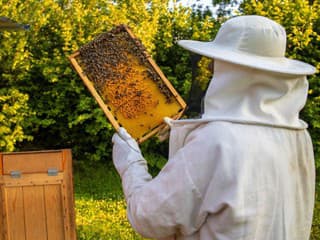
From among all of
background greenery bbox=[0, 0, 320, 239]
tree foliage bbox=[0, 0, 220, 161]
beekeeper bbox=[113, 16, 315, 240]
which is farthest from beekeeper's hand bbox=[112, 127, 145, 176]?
tree foliage bbox=[0, 0, 220, 161]

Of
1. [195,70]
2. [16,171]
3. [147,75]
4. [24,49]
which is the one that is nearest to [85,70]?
[147,75]

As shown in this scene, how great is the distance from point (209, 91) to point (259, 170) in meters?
0.24

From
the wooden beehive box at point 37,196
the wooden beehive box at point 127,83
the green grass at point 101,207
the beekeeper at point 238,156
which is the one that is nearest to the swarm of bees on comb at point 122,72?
the wooden beehive box at point 127,83

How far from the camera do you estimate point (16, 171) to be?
11.1 ft

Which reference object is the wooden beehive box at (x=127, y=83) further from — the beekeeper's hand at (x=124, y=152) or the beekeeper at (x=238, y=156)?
the beekeeper at (x=238, y=156)

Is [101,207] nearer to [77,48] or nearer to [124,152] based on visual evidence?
[77,48]

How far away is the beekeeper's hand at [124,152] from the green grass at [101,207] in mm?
3139

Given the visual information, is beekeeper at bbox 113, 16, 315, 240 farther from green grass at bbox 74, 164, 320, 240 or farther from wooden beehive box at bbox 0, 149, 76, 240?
green grass at bbox 74, 164, 320, 240

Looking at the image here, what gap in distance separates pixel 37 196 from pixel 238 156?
2.41 meters

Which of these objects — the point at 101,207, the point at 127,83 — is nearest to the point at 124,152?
the point at 127,83

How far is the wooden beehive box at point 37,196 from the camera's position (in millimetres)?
3391

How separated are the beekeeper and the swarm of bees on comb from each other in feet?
1.82

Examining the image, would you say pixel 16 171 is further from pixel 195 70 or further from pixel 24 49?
pixel 24 49

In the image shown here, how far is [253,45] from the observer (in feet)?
4.50
